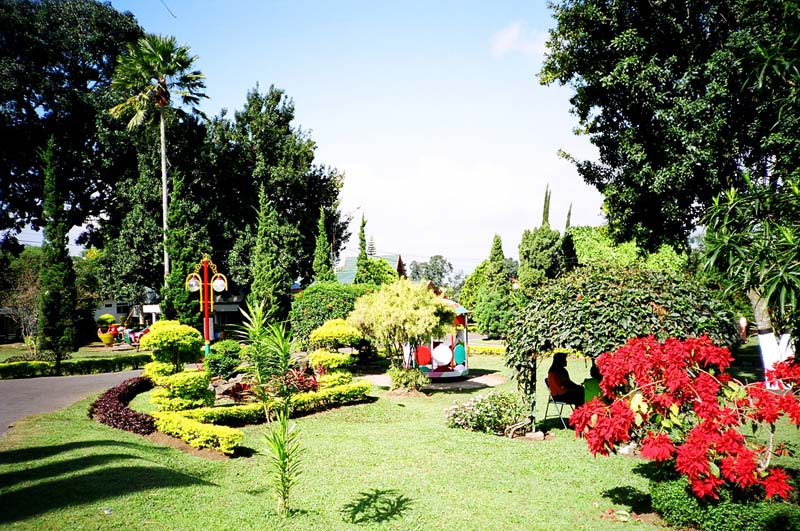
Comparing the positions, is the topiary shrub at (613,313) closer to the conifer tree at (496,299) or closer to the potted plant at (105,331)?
the conifer tree at (496,299)

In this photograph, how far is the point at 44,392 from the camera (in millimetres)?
16422

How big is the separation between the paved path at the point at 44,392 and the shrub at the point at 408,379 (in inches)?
377

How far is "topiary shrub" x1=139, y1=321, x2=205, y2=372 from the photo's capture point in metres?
12.1

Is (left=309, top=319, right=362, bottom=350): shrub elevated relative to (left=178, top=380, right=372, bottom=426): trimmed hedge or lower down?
elevated

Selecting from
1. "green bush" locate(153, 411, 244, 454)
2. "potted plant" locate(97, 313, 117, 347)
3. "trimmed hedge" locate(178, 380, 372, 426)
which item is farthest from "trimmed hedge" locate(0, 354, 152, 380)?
"green bush" locate(153, 411, 244, 454)

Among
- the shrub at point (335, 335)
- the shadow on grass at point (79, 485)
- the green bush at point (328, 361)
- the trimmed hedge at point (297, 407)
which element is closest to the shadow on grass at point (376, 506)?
the shadow on grass at point (79, 485)

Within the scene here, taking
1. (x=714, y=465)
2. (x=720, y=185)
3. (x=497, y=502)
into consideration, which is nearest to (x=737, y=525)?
(x=714, y=465)

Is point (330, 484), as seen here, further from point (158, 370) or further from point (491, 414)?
point (158, 370)

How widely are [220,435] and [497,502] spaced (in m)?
5.48

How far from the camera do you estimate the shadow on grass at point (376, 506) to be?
6.76 metres

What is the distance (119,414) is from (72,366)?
39.1 ft

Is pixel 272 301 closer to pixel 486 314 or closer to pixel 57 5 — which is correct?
pixel 486 314

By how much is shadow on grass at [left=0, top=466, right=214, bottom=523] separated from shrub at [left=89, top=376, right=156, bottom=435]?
2.93m

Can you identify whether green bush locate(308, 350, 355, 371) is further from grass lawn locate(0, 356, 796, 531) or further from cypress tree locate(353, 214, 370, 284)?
cypress tree locate(353, 214, 370, 284)
